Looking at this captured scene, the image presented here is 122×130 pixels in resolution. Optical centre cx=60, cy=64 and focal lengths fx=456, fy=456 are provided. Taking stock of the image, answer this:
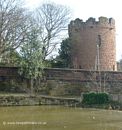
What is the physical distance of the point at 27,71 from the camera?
133 ft

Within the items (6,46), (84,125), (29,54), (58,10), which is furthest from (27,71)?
(84,125)

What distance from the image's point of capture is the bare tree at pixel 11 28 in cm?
4478

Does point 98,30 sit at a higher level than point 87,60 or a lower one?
higher

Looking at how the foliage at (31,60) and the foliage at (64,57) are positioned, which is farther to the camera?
the foliage at (64,57)

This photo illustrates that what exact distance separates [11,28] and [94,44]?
9.29 metres

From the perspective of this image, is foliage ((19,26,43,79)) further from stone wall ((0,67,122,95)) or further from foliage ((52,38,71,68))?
foliage ((52,38,71,68))

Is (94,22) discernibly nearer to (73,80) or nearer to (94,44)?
(94,44)

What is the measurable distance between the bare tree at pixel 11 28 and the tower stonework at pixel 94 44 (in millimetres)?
6365

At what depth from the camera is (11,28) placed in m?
45.0

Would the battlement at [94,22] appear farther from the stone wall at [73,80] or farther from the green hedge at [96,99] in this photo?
the green hedge at [96,99]

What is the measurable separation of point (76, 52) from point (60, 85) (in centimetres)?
912

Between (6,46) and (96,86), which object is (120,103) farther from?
(6,46)

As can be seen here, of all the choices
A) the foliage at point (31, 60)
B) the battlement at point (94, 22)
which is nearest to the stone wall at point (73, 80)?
the foliage at point (31, 60)

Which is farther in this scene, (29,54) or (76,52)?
(76,52)
